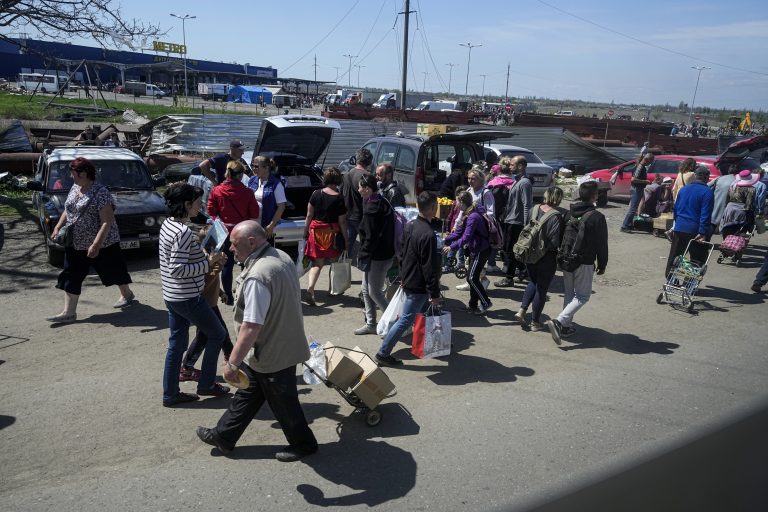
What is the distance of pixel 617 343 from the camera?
6.62 metres

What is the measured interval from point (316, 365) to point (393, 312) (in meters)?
1.36

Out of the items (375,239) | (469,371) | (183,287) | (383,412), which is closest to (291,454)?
(383,412)

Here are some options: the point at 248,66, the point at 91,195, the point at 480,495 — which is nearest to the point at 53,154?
the point at 91,195

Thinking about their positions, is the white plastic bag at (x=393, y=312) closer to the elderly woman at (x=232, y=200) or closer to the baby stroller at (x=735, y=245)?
the elderly woman at (x=232, y=200)

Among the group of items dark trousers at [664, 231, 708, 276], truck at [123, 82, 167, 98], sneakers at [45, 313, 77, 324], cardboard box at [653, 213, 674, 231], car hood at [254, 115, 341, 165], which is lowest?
sneakers at [45, 313, 77, 324]

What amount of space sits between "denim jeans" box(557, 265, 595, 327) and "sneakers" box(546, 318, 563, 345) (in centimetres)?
7

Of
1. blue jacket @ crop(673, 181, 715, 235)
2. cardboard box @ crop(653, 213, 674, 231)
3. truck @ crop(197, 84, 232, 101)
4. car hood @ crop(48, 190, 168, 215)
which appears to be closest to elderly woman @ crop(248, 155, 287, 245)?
car hood @ crop(48, 190, 168, 215)

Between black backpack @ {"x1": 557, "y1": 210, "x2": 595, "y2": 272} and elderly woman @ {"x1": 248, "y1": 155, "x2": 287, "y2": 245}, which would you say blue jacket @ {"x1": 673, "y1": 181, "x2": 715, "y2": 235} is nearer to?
black backpack @ {"x1": 557, "y1": 210, "x2": 595, "y2": 272}

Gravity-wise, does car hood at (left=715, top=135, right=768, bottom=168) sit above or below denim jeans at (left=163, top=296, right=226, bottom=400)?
above

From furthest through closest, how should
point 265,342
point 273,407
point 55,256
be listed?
point 55,256, point 273,407, point 265,342

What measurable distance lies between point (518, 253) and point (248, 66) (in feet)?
338

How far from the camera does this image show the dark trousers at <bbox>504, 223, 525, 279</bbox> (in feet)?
27.5

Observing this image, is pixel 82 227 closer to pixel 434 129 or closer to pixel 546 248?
pixel 546 248

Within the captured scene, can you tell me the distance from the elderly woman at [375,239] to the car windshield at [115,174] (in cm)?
530
